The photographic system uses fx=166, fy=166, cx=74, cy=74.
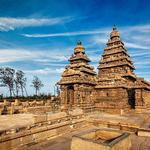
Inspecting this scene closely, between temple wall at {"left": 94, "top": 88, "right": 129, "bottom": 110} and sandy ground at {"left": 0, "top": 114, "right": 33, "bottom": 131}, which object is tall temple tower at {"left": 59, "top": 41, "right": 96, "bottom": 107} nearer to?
temple wall at {"left": 94, "top": 88, "right": 129, "bottom": 110}

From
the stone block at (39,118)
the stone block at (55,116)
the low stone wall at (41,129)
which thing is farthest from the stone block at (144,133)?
the stone block at (39,118)

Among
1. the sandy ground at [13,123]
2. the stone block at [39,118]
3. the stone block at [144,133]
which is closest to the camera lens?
the sandy ground at [13,123]

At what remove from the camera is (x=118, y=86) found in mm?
18078

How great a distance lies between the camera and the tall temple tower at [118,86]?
18008 millimetres

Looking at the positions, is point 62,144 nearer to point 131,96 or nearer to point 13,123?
point 13,123

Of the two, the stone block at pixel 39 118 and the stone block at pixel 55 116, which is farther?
the stone block at pixel 55 116

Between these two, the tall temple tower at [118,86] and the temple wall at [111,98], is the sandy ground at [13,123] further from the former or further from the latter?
the tall temple tower at [118,86]

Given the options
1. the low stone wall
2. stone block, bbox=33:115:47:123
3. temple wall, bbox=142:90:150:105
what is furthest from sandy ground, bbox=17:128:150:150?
temple wall, bbox=142:90:150:105

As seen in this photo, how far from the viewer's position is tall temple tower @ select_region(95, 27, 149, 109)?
1801 cm

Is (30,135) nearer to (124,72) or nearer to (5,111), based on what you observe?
(5,111)

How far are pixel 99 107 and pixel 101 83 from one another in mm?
2886

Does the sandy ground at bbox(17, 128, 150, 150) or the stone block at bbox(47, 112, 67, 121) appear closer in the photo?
the sandy ground at bbox(17, 128, 150, 150)

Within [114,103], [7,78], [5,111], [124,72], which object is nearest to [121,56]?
[124,72]

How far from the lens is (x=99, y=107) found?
1947 cm
